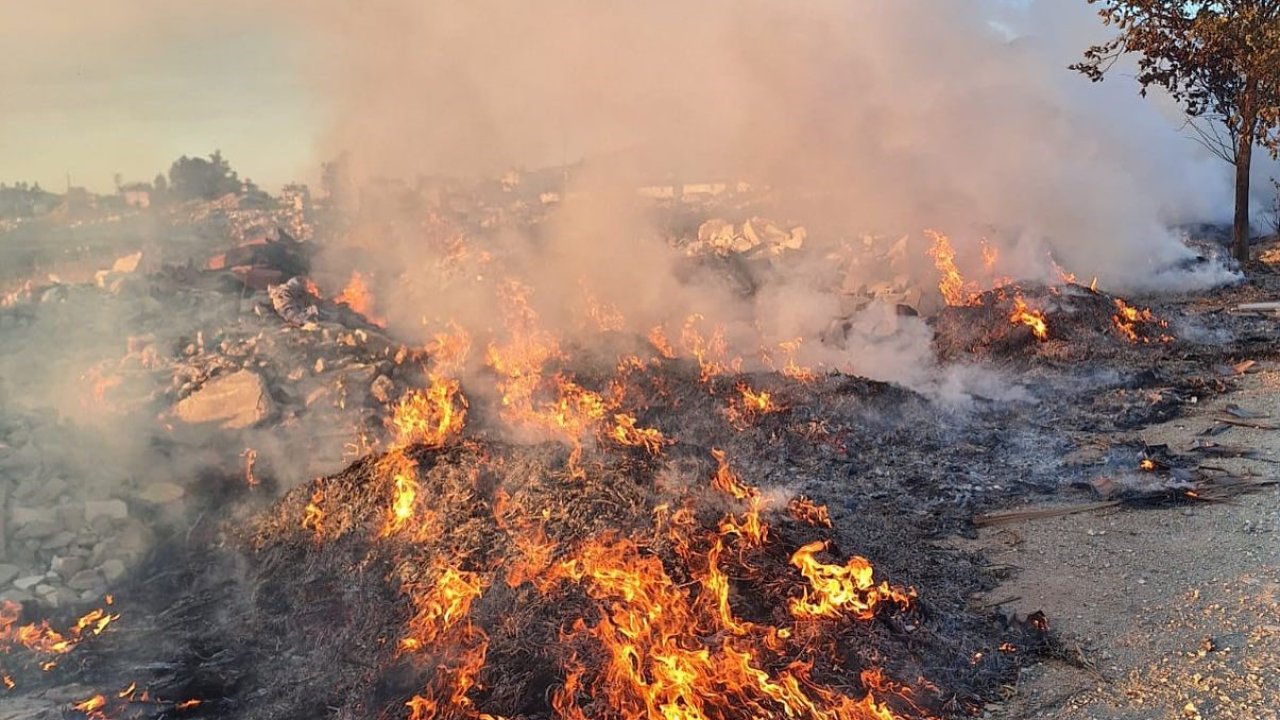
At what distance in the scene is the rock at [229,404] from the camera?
937 centimetres

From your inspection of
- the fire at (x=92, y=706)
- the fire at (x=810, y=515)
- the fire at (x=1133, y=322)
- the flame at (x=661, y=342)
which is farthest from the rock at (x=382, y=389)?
the fire at (x=1133, y=322)

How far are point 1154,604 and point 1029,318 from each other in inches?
324

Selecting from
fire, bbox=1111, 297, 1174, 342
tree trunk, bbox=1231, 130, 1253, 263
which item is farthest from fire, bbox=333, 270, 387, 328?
tree trunk, bbox=1231, 130, 1253, 263

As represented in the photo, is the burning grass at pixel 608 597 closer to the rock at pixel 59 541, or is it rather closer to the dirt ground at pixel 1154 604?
the dirt ground at pixel 1154 604

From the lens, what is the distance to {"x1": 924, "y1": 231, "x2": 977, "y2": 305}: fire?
14500 millimetres

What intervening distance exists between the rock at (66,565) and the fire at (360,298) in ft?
23.7

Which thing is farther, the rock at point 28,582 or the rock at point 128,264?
the rock at point 128,264

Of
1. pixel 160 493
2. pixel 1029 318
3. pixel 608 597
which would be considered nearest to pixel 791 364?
pixel 1029 318

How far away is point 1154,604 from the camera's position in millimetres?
5461

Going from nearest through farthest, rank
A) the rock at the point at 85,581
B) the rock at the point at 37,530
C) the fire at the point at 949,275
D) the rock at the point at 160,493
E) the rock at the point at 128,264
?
the rock at the point at 85,581 < the rock at the point at 37,530 < the rock at the point at 160,493 < the rock at the point at 128,264 < the fire at the point at 949,275

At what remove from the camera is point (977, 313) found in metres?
13.3

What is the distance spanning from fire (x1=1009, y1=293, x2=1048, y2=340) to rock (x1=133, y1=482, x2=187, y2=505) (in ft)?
40.0

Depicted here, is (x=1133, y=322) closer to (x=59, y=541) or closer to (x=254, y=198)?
(x=59, y=541)

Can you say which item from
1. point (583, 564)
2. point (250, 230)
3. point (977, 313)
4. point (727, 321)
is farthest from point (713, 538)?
point (250, 230)
